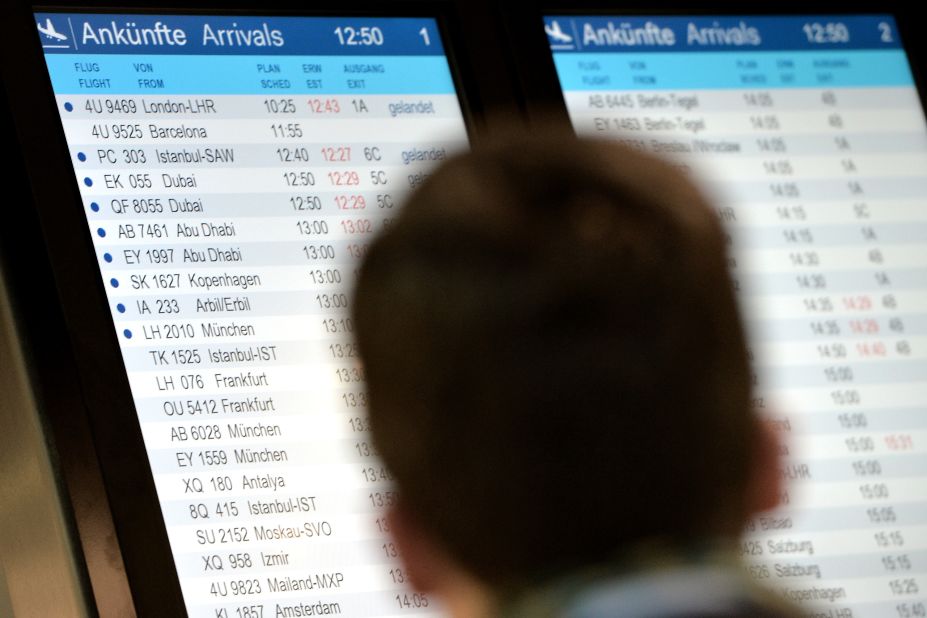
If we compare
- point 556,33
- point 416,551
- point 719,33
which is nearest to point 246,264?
point 556,33

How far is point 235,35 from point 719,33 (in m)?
0.54

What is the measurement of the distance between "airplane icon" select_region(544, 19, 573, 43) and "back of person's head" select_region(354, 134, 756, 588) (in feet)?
3.23

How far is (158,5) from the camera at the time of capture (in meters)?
1.50

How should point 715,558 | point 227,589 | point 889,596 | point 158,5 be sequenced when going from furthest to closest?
point 889,596 < point 158,5 < point 227,589 < point 715,558

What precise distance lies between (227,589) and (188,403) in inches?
6.4

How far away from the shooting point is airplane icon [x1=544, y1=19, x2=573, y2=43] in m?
1.67

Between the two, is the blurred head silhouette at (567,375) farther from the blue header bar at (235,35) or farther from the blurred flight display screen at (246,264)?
the blue header bar at (235,35)

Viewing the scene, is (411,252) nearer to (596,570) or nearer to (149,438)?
(596,570)

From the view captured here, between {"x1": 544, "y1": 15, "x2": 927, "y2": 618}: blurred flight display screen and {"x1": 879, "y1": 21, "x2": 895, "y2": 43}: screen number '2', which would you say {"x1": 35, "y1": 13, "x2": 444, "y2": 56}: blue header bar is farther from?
{"x1": 879, "y1": 21, "x2": 895, "y2": 43}: screen number '2'

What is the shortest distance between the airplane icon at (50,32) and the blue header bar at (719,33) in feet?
1.64

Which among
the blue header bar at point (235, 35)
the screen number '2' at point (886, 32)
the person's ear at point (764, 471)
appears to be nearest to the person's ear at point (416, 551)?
the person's ear at point (764, 471)

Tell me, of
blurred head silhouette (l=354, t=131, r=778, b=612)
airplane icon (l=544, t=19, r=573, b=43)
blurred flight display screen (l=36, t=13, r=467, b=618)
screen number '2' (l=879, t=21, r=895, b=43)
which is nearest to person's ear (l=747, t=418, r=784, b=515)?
blurred head silhouette (l=354, t=131, r=778, b=612)

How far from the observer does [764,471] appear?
0.71 metres

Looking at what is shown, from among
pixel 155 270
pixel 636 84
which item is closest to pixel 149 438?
pixel 155 270
